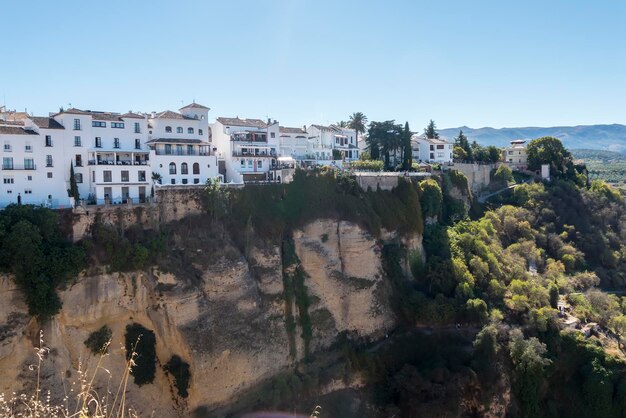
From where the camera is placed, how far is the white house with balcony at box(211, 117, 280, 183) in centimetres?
4822

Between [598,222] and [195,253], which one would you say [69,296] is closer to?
[195,253]

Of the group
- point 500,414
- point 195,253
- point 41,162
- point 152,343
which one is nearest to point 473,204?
point 500,414

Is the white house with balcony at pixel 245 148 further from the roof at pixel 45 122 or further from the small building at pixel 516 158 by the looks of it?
the small building at pixel 516 158

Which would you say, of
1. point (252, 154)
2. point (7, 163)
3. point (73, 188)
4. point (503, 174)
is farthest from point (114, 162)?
point (503, 174)

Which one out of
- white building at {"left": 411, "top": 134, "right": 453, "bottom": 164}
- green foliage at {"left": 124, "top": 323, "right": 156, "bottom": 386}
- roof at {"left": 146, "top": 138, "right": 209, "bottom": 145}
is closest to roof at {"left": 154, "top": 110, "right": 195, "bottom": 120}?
roof at {"left": 146, "top": 138, "right": 209, "bottom": 145}

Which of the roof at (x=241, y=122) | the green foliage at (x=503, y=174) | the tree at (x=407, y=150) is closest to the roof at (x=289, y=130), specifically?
the roof at (x=241, y=122)

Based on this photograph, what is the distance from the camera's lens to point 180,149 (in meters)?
43.3

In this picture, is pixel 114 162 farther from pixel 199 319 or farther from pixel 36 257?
pixel 199 319

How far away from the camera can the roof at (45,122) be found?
37.1m

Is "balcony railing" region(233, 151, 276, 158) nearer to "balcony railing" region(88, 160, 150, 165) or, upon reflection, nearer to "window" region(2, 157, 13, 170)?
"balcony railing" region(88, 160, 150, 165)

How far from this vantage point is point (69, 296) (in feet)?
104

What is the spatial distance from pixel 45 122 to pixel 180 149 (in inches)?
393

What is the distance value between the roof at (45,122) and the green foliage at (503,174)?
53.4m

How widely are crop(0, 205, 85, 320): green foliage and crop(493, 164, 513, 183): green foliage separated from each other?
54.5 meters
